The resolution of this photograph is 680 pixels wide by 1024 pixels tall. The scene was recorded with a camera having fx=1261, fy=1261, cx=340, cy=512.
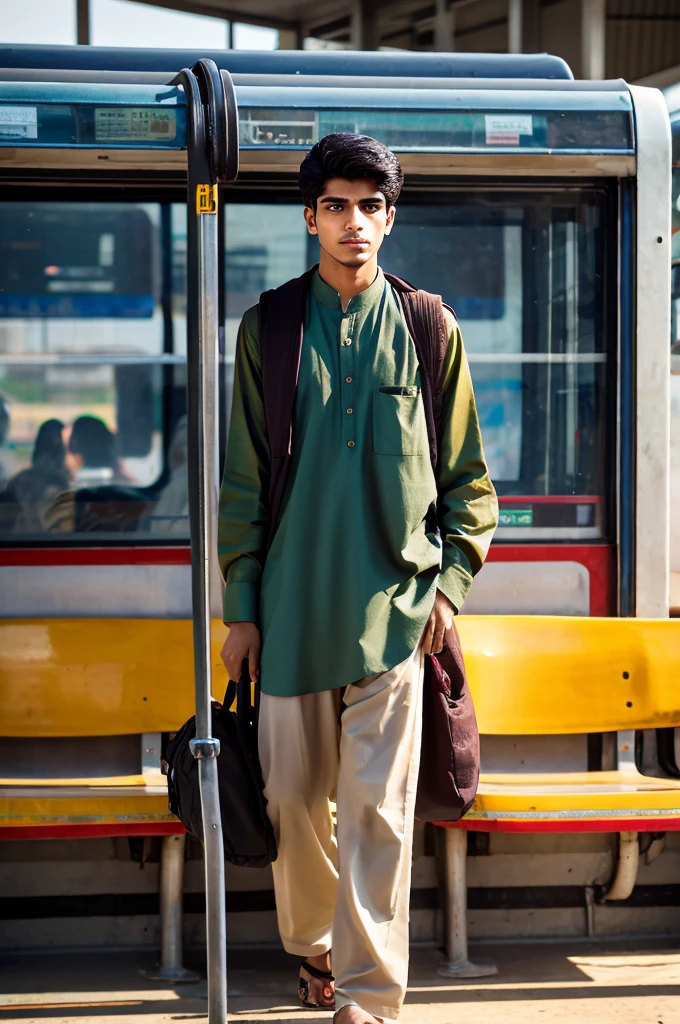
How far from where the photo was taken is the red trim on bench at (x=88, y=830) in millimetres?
3266

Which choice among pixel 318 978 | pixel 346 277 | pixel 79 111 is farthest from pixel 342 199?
pixel 318 978

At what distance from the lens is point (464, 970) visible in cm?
349

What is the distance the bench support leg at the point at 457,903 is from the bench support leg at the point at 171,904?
708 millimetres

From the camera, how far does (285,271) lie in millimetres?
3854

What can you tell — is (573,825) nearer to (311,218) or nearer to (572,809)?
(572,809)

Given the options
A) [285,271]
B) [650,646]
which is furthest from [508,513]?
[285,271]

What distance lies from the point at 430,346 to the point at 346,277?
24 cm

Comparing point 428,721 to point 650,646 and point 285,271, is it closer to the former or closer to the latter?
point 650,646

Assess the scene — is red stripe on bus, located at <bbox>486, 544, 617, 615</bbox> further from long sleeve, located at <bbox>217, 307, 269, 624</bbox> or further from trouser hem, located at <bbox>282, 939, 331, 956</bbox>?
trouser hem, located at <bbox>282, 939, 331, 956</bbox>

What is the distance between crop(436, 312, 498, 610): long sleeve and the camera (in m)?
2.75

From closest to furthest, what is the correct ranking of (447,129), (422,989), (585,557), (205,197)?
1. (205,197)
2. (422,989)
3. (447,129)
4. (585,557)

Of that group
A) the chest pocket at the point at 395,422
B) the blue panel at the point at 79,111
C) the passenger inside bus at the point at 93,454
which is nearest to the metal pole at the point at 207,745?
the chest pocket at the point at 395,422

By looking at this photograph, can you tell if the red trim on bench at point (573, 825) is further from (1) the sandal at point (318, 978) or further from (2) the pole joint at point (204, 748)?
(2) the pole joint at point (204, 748)

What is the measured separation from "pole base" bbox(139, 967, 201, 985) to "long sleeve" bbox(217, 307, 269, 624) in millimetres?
1240
